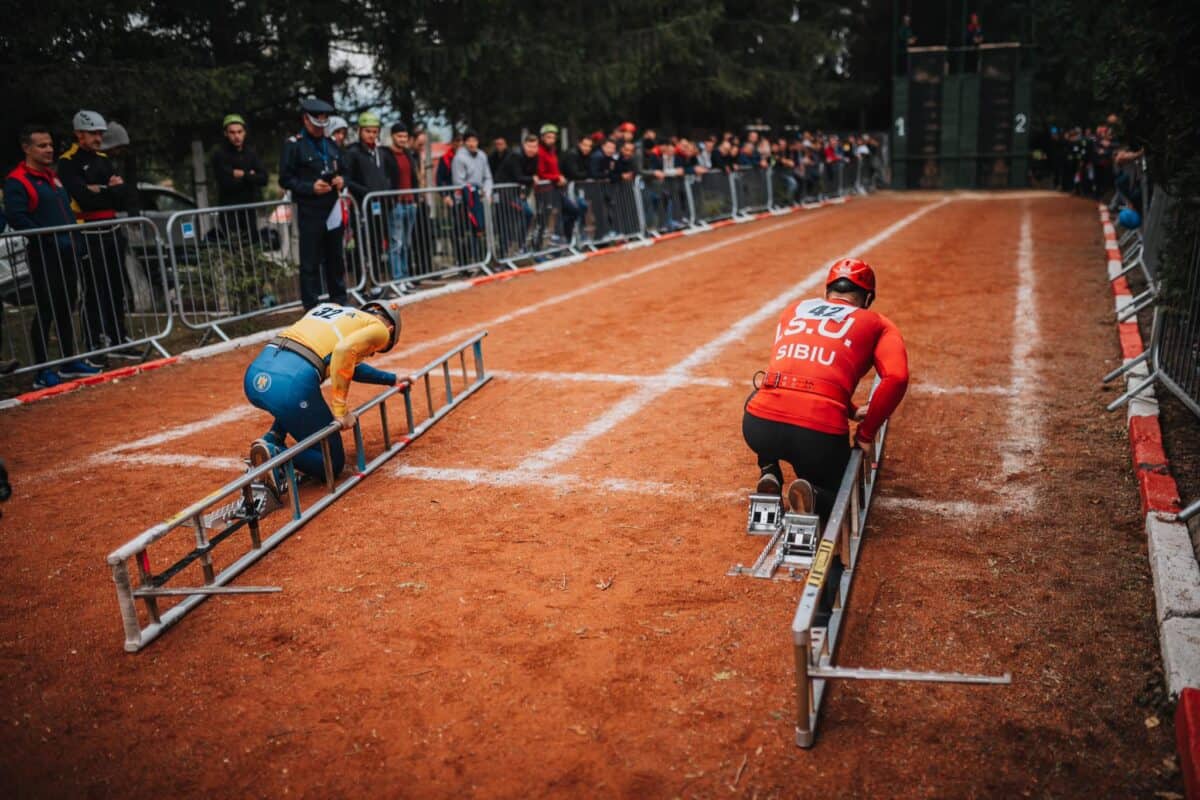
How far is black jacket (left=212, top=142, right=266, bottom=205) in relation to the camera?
36.4ft

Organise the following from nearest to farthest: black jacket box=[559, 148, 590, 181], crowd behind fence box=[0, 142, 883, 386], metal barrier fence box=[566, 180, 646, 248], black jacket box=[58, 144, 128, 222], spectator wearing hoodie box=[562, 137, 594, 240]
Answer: crowd behind fence box=[0, 142, 883, 386] < black jacket box=[58, 144, 128, 222] < spectator wearing hoodie box=[562, 137, 594, 240] < black jacket box=[559, 148, 590, 181] < metal barrier fence box=[566, 180, 646, 248]

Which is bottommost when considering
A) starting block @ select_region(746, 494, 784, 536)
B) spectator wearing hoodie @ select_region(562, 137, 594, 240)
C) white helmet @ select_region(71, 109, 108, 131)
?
starting block @ select_region(746, 494, 784, 536)

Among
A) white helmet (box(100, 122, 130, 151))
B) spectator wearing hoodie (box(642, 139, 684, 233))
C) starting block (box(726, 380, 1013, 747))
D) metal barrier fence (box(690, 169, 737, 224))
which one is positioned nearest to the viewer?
starting block (box(726, 380, 1013, 747))

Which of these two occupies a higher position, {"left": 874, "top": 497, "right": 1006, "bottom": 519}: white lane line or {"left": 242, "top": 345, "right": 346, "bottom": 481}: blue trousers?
{"left": 242, "top": 345, "right": 346, "bottom": 481}: blue trousers

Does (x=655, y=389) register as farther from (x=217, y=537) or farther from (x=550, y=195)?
(x=550, y=195)

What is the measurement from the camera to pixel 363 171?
1245 centimetres

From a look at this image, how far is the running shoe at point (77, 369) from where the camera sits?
30.1ft

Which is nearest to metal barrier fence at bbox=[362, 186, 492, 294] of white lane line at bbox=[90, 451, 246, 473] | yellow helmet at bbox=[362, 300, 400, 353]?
white lane line at bbox=[90, 451, 246, 473]

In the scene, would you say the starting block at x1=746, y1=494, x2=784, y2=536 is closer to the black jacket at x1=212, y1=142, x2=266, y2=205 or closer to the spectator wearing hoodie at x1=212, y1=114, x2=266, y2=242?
the spectator wearing hoodie at x1=212, y1=114, x2=266, y2=242

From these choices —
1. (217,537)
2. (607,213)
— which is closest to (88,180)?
(217,537)

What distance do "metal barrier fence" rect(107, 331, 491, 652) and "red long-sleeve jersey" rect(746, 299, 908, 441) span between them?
2.56m

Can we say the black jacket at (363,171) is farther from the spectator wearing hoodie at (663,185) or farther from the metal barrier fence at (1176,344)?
the metal barrier fence at (1176,344)

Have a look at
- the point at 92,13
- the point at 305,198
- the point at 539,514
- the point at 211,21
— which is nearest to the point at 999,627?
the point at 539,514

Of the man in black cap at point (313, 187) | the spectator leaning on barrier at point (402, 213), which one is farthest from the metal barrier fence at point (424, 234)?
the man in black cap at point (313, 187)
